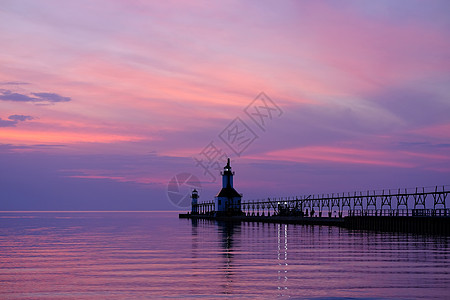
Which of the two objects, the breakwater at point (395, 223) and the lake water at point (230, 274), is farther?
the breakwater at point (395, 223)

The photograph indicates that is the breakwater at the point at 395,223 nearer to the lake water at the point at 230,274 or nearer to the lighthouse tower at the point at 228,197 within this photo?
the lake water at the point at 230,274

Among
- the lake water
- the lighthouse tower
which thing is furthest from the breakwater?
the lighthouse tower

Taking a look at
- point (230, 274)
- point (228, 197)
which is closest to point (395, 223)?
point (230, 274)

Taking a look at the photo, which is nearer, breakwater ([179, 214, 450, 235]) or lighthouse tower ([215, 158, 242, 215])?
breakwater ([179, 214, 450, 235])

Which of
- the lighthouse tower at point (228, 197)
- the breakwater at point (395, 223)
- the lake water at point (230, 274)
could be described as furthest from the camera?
the lighthouse tower at point (228, 197)

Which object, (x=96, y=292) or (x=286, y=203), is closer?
(x=96, y=292)

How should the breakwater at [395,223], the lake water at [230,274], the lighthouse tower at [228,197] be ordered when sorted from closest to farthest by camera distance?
the lake water at [230,274] → the breakwater at [395,223] → the lighthouse tower at [228,197]

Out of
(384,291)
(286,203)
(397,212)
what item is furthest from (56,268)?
(286,203)

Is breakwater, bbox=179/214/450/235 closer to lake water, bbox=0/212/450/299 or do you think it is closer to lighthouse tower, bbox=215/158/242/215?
lake water, bbox=0/212/450/299

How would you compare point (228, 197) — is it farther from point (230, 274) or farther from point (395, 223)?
point (230, 274)

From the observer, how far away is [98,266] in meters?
36.4

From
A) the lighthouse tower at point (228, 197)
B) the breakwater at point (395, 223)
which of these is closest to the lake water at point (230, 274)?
the breakwater at point (395, 223)

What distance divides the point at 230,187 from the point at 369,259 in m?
124

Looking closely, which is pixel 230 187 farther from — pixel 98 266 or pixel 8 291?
pixel 8 291
